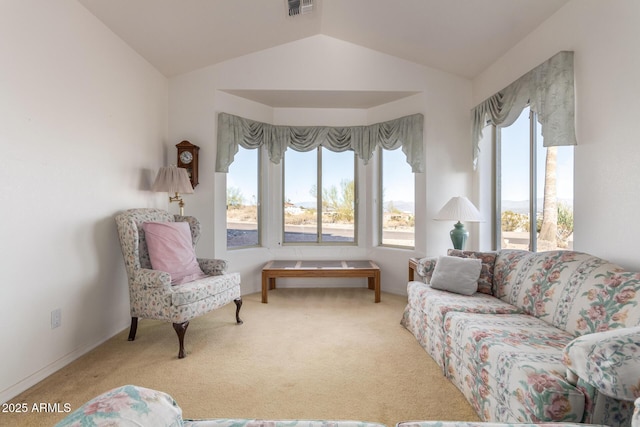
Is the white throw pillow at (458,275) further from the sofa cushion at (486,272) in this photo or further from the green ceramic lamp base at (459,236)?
the green ceramic lamp base at (459,236)

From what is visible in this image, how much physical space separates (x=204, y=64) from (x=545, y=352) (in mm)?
4052

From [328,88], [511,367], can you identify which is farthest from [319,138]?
[511,367]

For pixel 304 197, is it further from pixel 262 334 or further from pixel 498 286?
pixel 498 286

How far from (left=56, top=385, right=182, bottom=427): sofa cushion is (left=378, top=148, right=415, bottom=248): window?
379cm

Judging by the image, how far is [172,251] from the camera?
9.31 ft

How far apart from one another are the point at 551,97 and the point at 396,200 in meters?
2.19

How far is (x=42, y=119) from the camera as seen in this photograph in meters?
2.11

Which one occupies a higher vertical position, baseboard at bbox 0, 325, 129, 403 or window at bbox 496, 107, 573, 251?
window at bbox 496, 107, 573, 251

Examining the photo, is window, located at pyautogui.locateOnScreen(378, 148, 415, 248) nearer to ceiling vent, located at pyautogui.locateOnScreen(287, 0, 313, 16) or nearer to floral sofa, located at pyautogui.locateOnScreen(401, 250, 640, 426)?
floral sofa, located at pyautogui.locateOnScreen(401, 250, 640, 426)

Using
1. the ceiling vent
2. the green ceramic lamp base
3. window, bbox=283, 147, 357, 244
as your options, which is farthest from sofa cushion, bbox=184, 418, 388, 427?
window, bbox=283, 147, 357, 244

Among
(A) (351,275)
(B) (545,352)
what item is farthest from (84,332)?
(B) (545,352)

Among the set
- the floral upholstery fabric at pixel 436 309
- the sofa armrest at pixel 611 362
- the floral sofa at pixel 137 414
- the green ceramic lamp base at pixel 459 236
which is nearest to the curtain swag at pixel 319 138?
the green ceramic lamp base at pixel 459 236

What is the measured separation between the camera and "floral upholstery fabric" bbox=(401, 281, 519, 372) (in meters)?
2.22

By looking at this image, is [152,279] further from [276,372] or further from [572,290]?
[572,290]
